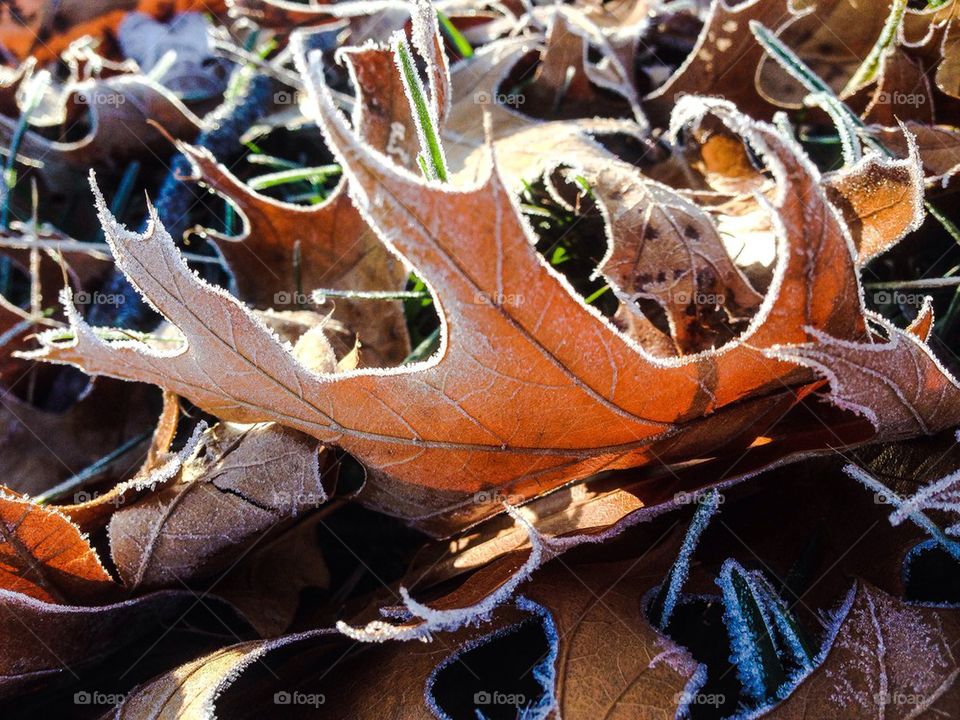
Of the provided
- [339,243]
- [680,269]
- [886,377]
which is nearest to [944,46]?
[680,269]

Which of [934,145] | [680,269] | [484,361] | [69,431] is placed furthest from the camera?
[69,431]

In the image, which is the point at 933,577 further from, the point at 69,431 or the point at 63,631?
the point at 69,431

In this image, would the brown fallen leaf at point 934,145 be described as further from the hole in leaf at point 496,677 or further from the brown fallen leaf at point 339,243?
the hole in leaf at point 496,677

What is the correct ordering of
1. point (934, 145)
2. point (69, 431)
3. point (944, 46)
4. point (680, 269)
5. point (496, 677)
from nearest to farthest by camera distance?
1. point (496, 677)
2. point (680, 269)
3. point (934, 145)
4. point (944, 46)
5. point (69, 431)

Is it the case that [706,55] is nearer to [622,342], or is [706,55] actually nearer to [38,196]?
[622,342]

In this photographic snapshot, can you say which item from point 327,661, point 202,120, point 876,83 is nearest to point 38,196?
point 202,120

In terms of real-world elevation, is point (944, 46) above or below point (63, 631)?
above

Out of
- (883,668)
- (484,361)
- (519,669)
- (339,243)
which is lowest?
(519,669)
